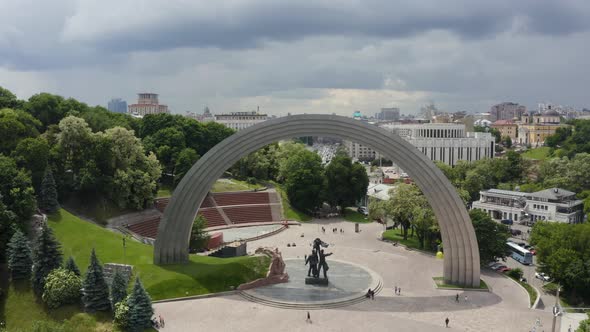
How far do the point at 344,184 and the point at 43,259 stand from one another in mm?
44458

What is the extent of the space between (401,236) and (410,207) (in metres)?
8.10

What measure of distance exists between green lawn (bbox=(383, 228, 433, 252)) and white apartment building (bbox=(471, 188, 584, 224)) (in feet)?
51.8

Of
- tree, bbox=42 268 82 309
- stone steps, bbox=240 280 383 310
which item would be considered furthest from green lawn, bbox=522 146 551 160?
tree, bbox=42 268 82 309

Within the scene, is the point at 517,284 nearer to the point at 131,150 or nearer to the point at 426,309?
the point at 426,309

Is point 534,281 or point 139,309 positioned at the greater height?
point 139,309

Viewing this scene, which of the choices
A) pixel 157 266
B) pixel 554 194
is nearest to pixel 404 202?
pixel 157 266

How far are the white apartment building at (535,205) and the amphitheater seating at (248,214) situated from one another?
3049cm

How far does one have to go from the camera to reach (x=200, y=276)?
33.3m

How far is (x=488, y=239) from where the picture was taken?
41.5 metres

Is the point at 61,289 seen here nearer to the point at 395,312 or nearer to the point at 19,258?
the point at 19,258

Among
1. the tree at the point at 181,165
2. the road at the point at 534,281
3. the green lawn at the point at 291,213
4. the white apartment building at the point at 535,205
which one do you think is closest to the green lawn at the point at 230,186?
the tree at the point at 181,165

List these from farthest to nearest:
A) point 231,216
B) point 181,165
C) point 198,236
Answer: point 181,165 → point 231,216 → point 198,236

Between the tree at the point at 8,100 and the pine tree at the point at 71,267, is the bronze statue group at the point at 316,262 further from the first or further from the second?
the tree at the point at 8,100

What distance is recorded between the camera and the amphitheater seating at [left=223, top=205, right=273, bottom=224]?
63.7m
